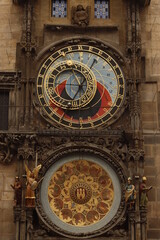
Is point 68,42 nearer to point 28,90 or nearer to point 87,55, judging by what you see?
point 87,55

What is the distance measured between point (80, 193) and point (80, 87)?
279cm

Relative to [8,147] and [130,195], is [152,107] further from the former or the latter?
[8,147]

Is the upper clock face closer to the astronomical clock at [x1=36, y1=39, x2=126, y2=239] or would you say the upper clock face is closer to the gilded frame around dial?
the astronomical clock at [x1=36, y1=39, x2=126, y2=239]

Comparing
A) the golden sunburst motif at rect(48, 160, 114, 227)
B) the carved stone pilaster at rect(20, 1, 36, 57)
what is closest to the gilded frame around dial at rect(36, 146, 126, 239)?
the golden sunburst motif at rect(48, 160, 114, 227)

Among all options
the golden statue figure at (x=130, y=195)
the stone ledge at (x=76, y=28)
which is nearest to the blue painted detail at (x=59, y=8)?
the stone ledge at (x=76, y=28)

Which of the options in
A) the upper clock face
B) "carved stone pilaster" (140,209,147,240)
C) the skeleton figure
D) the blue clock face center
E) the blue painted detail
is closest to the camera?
"carved stone pilaster" (140,209,147,240)

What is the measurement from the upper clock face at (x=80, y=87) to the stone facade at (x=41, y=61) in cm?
34

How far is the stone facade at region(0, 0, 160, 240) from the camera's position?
53.9 feet

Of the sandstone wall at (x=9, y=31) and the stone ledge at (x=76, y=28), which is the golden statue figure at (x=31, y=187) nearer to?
the sandstone wall at (x=9, y=31)

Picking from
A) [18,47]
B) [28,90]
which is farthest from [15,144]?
[18,47]

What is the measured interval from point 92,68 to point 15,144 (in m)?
2.89

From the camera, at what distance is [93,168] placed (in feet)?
54.7

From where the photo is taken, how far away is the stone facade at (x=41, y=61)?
16.4 m

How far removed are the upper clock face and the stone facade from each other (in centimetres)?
34
